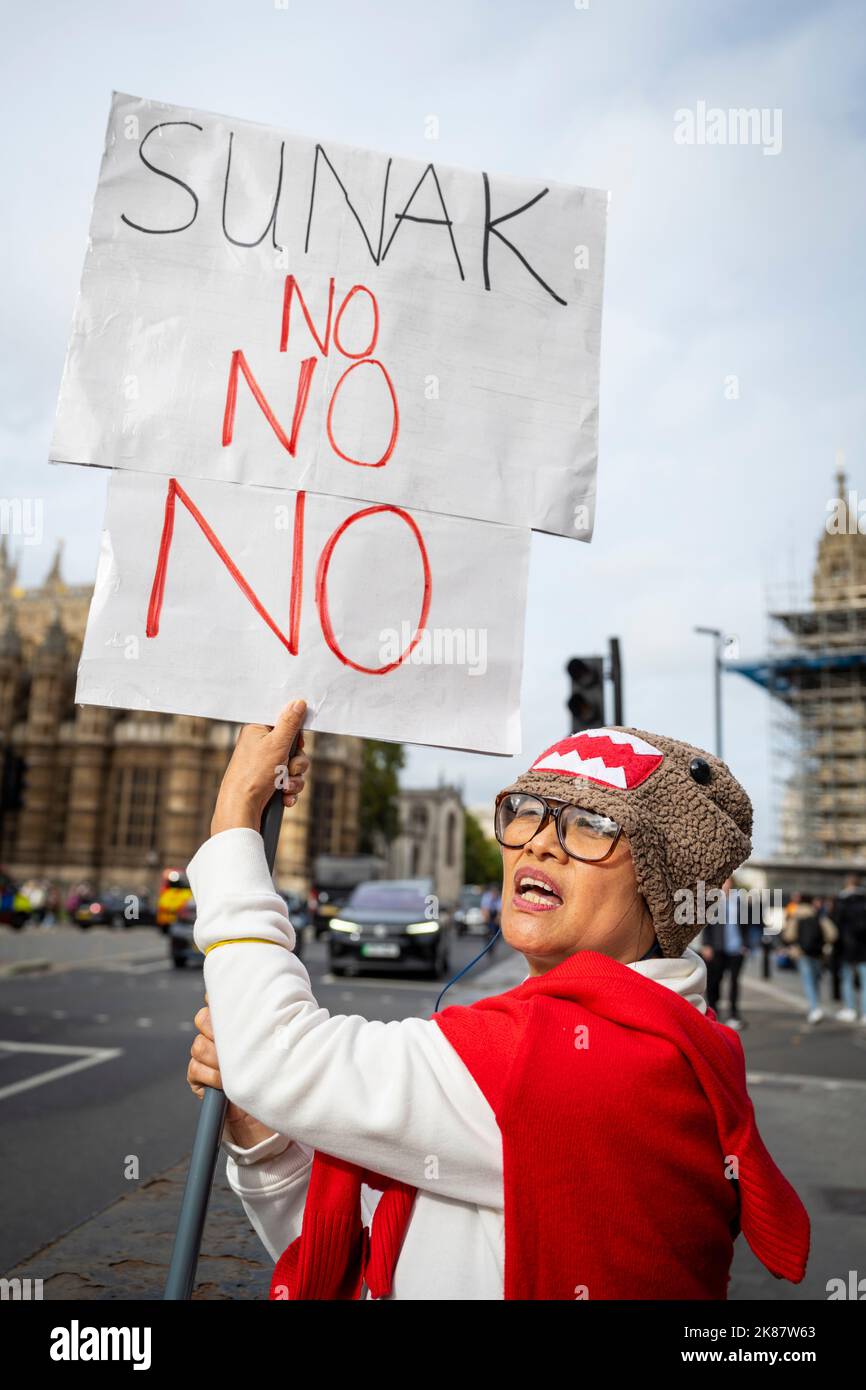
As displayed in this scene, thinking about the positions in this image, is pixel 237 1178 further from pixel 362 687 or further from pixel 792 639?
pixel 792 639

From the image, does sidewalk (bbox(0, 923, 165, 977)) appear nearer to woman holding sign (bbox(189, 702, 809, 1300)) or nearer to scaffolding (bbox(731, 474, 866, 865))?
woman holding sign (bbox(189, 702, 809, 1300))

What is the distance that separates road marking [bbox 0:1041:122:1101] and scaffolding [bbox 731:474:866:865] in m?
46.5

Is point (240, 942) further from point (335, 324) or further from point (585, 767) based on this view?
point (335, 324)

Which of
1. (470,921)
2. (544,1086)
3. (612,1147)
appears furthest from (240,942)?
(470,921)

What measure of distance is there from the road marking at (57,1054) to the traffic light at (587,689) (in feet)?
16.3

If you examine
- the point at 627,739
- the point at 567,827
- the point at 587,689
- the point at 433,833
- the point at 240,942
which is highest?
the point at 433,833

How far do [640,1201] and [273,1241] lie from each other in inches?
26.9

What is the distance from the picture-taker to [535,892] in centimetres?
172

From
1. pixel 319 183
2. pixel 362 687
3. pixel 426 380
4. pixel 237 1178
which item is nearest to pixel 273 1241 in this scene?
pixel 237 1178

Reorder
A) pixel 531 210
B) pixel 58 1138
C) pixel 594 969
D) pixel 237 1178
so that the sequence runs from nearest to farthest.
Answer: pixel 594 969 → pixel 237 1178 → pixel 531 210 → pixel 58 1138

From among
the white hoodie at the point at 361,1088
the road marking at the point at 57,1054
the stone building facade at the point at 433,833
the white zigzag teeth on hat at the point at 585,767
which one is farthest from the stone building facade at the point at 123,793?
the white hoodie at the point at 361,1088

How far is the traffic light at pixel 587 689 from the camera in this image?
29.7 feet

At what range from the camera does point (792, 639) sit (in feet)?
184

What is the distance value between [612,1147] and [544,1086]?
0.36 ft
